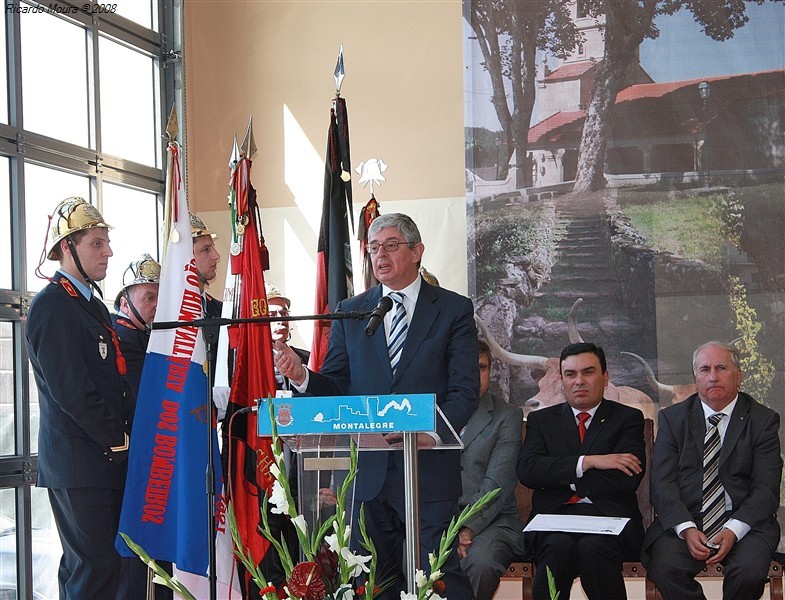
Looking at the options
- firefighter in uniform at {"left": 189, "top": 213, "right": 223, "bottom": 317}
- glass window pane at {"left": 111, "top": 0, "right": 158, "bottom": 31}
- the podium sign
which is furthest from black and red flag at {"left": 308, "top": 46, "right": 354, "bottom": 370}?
the podium sign

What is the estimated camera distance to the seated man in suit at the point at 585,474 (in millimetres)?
4125

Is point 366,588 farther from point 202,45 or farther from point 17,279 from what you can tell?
point 202,45

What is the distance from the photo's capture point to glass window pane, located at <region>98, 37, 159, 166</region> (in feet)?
19.2

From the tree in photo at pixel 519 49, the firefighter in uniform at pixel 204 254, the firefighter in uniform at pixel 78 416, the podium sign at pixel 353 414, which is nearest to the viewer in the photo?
the podium sign at pixel 353 414

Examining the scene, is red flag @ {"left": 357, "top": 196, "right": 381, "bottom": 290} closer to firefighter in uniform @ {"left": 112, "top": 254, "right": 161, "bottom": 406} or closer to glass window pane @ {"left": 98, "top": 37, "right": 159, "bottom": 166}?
firefighter in uniform @ {"left": 112, "top": 254, "right": 161, "bottom": 406}

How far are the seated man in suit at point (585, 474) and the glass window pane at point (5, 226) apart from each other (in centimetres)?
255

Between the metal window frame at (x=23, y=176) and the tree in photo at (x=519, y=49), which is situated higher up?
the tree in photo at (x=519, y=49)

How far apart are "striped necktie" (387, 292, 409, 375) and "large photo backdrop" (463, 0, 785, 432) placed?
86.3 inches

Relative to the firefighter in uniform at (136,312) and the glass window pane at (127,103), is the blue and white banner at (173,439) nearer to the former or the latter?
the firefighter in uniform at (136,312)

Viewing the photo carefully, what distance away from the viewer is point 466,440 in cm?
465

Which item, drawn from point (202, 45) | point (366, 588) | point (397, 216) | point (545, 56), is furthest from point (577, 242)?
point (366, 588)

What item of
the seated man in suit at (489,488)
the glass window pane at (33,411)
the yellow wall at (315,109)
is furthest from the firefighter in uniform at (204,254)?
the seated man in suit at (489,488)

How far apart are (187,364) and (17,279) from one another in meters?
1.08

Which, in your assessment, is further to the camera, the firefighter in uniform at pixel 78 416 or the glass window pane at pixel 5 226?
the glass window pane at pixel 5 226
